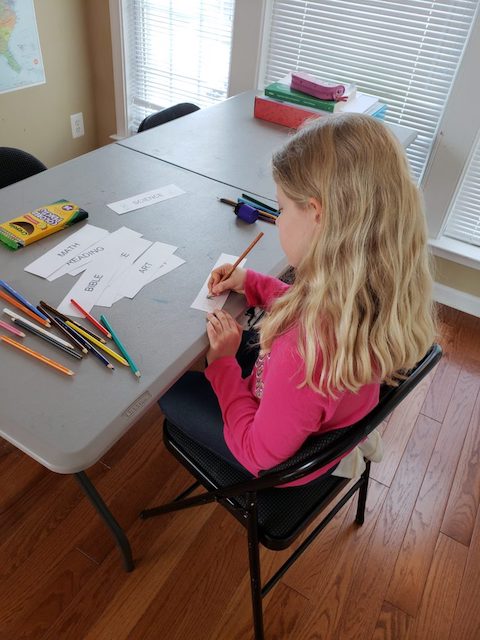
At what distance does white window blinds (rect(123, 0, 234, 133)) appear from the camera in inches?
92.3

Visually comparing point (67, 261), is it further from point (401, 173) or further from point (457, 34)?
point (457, 34)

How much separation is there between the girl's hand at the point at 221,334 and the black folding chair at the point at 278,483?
237mm

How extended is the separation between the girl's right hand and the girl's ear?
0.32 metres

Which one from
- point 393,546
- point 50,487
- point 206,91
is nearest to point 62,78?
point 206,91

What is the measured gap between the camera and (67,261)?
1.07 metres

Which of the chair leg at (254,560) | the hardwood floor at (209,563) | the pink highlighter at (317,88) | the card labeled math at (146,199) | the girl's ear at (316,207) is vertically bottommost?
the hardwood floor at (209,563)

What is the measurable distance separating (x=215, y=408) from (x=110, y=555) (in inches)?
23.4

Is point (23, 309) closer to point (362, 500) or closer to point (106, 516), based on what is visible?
point (106, 516)

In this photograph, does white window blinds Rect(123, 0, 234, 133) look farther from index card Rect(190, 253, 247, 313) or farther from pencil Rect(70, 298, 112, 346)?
pencil Rect(70, 298, 112, 346)

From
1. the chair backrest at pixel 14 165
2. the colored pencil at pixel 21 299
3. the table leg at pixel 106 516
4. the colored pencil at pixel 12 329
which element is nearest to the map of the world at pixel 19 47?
the chair backrest at pixel 14 165

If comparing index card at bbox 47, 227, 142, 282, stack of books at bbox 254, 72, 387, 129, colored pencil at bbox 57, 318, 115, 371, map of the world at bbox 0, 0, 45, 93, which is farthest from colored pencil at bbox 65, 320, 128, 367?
map of the world at bbox 0, 0, 45, 93

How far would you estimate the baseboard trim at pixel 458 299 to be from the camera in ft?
7.50

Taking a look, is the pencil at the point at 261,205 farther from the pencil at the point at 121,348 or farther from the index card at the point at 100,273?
the pencil at the point at 121,348

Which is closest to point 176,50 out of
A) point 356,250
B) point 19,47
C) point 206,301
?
point 19,47
